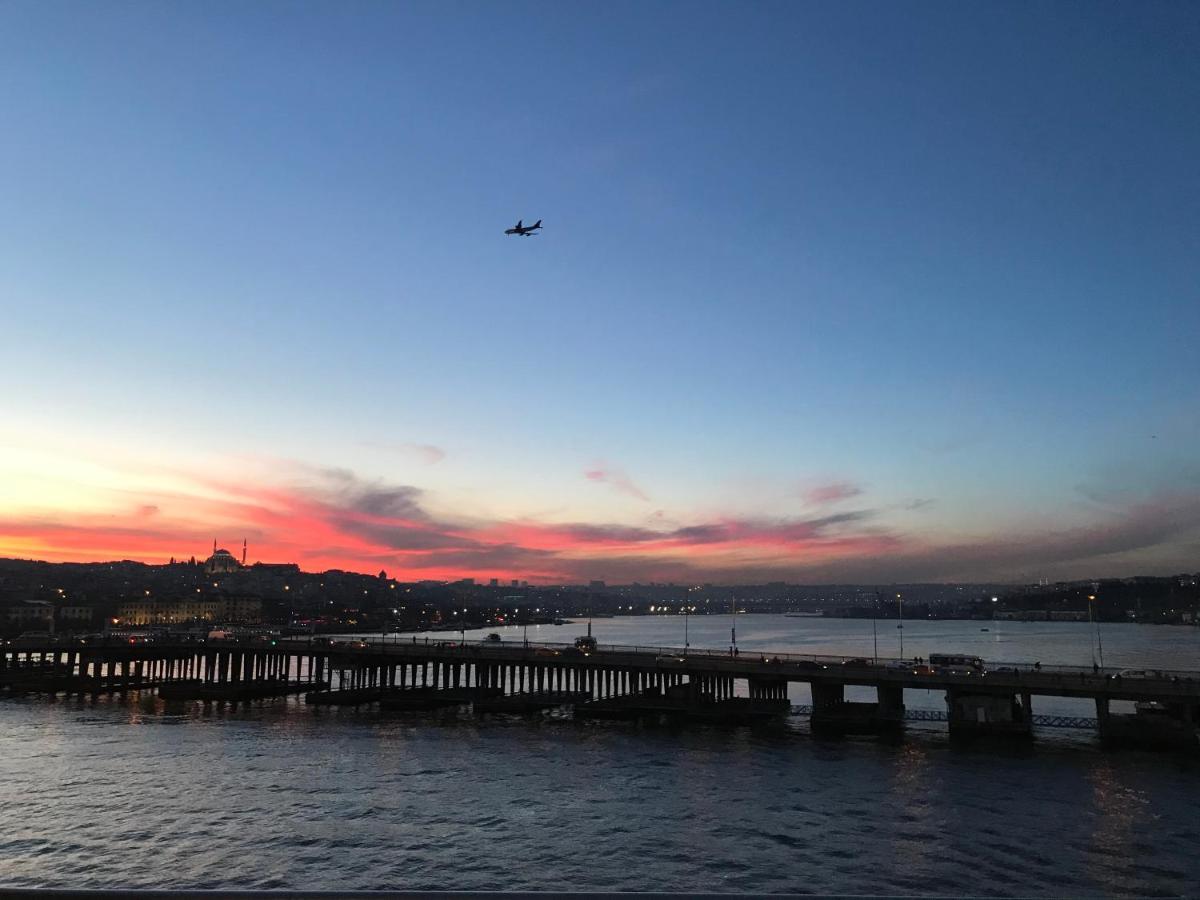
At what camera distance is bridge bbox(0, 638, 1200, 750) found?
66125 mm

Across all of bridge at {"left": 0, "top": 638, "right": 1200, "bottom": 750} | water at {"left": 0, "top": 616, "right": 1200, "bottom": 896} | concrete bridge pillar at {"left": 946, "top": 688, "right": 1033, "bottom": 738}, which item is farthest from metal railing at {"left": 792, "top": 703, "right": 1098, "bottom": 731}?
water at {"left": 0, "top": 616, "right": 1200, "bottom": 896}

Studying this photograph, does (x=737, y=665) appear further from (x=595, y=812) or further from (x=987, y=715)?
(x=595, y=812)

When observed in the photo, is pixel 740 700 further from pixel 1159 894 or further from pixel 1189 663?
pixel 1189 663

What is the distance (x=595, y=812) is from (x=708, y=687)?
4820cm

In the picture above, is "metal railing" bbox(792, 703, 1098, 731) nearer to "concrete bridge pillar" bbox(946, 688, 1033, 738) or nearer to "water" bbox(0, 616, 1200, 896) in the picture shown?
"concrete bridge pillar" bbox(946, 688, 1033, 738)

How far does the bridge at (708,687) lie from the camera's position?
66125 mm

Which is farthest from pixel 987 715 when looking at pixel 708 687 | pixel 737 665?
pixel 708 687

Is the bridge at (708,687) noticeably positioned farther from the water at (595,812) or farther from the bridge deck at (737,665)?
the water at (595,812)

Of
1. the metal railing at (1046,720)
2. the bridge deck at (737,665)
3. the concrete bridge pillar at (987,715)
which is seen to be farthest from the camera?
the metal railing at (1046,720)

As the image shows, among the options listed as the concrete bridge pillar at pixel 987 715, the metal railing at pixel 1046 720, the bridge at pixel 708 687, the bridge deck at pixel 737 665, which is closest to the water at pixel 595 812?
the metal railing at pixel 1046 720

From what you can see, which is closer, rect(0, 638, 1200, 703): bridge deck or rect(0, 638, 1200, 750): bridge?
rect(0, 638, 1200, 750): bridge

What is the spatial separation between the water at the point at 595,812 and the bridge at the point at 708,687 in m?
3.74

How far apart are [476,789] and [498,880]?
17.1 metres

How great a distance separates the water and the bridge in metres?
3.74
